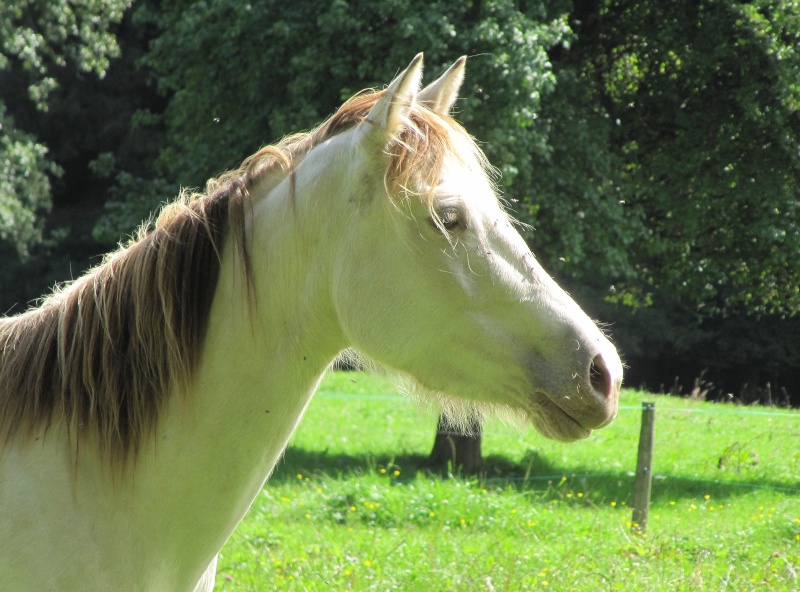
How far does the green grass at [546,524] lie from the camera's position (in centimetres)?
421

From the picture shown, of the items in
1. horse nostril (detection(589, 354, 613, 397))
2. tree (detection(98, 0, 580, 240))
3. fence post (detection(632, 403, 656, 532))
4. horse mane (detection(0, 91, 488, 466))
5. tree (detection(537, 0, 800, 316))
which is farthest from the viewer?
tree (detection(537, 0, 800, 316))

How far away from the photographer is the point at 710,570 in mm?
4270

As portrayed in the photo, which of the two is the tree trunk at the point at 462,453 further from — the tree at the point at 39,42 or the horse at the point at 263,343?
the tree at the point at 39,42

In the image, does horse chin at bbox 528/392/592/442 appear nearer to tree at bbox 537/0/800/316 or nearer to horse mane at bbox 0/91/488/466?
horse mane at bbox 0/91/488/466

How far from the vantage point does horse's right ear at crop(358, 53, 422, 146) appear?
6.20 ft

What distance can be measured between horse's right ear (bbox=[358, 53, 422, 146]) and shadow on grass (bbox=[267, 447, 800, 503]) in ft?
14.6

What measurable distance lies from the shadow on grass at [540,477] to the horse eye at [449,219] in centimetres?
435

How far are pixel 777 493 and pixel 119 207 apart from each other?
333 inches

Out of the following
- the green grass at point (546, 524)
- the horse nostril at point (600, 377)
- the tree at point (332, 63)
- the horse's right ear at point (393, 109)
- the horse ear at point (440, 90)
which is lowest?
the green grass at point (546, 524)

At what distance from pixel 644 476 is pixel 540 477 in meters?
1.29

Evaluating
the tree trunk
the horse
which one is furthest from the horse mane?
the tree trunk

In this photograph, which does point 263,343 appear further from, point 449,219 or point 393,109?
point 393,109

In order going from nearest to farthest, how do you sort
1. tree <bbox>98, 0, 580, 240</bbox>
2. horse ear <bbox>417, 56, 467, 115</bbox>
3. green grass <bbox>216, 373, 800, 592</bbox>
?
horse ear <bbox>417, 56, 467, 115</bbox> → green grass <bbox>216, 373, 800, 592</bbox> → tree <bbox>98, 0, 580, 240</bbox>

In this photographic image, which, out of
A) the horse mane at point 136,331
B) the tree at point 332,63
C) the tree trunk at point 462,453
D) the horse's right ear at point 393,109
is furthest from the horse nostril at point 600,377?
the tree trunk at point 462,453
